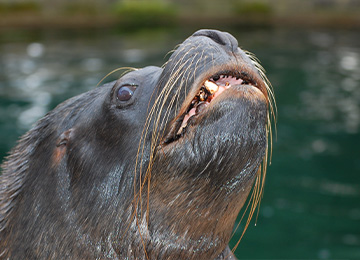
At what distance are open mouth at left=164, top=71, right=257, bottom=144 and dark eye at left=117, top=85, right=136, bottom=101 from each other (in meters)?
0.36

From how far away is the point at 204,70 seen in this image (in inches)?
93.7

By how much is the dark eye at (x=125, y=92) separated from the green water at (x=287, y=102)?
394 centimetres

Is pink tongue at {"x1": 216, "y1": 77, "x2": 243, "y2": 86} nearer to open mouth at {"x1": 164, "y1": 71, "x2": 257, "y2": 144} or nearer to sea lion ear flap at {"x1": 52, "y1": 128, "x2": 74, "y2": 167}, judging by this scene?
open mouth at {"x1": 164, "y1": 71, "x2": 257, "y2": 144}

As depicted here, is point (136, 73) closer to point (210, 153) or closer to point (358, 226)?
point (210, 153)

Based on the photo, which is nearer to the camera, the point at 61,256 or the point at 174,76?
the point at 174,76

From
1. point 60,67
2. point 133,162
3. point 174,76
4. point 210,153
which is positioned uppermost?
point 174,76

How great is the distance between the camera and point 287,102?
10320 millimetres

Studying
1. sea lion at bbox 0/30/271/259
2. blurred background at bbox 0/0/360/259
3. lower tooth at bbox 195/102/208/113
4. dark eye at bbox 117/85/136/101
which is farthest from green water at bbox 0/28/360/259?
lower tooth at bbox 195/102/208/113

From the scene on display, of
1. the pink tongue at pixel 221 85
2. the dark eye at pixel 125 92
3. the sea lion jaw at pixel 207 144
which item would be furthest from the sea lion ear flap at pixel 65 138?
the pink tongue at pixel 221 85

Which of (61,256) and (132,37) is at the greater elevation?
(61,256)

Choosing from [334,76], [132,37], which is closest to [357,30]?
[334,76]

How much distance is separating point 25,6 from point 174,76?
16.1 metres

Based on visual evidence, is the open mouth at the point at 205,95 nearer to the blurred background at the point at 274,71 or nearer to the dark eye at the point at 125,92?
the dark eye at the point at 125,92

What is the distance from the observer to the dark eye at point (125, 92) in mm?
2658
